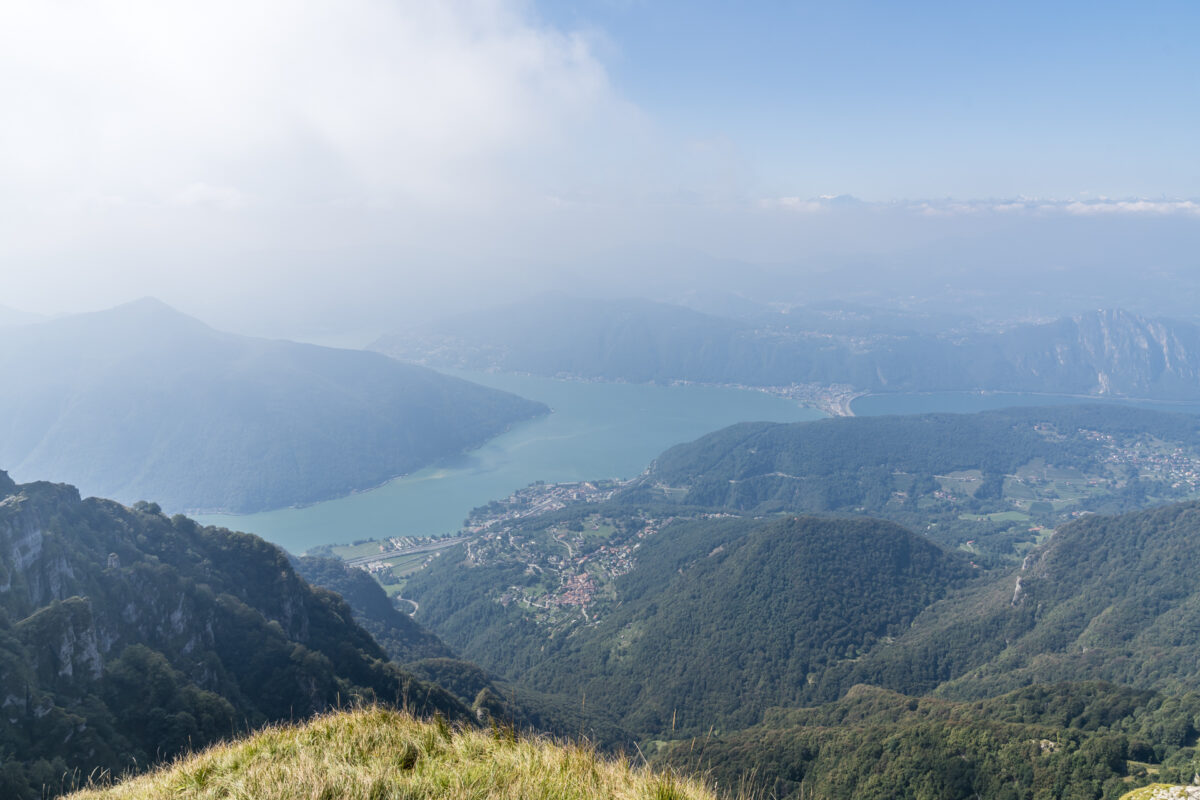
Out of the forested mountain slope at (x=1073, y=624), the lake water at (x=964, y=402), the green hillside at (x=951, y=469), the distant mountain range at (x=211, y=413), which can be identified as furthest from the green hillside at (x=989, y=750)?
the lake water at (x=964, y=402)

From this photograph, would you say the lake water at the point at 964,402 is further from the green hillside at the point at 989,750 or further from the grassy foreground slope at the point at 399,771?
the grassy foreground slope at the point at 399,771

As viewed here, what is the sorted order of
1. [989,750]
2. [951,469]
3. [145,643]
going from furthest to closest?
1. [951,469]
2. [145,643]
3. [989,750]

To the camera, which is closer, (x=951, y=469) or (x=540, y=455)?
(x=951, y=469)

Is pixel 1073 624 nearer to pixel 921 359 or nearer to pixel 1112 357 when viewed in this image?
pixel 921 359

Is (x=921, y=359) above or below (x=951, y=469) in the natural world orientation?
above

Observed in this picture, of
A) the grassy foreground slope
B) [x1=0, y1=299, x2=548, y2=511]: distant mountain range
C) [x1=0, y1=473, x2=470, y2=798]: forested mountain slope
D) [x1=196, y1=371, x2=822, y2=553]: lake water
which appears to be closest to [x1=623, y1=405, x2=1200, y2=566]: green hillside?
[x1=196, y1=371, x2=822, y2=553]: lake water

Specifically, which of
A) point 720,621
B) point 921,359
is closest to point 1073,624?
point 720,621

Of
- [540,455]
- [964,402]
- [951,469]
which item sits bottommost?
[951,469]
